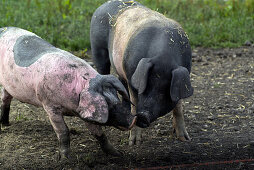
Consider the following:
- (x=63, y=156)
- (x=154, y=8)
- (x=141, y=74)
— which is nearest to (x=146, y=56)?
(x=141, y=74)

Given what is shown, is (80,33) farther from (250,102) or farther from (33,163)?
(33,163)

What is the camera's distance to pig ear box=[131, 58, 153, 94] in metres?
4.23

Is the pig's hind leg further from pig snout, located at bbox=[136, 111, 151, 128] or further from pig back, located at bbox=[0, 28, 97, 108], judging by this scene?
pig snout, located at bbox=[136, 111, 151, 128]

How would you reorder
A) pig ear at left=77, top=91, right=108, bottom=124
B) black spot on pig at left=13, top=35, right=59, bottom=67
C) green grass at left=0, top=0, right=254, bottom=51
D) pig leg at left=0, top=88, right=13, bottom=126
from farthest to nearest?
green grass at left=0, top=0, right=254, bottom=51, pig leg at left=0, top=88, right=13, bottom=126, black spot on pig at left=13, top=35, right=59, bottom=67, pig ear at left=77, top=91, right=108, bottom=124

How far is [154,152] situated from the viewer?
181 inches

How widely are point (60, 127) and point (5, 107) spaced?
1276 mm

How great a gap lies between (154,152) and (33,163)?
3.96 feet

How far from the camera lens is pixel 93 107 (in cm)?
395

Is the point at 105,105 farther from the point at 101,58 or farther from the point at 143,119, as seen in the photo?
the point at 101,58

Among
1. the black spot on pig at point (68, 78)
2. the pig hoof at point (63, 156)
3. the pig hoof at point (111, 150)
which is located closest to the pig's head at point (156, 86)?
the pig hoof at point (111, 150)

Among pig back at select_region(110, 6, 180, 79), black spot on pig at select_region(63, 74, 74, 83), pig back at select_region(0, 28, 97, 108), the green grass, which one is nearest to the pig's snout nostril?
pig back at select_region(0, 28, 97, 108)

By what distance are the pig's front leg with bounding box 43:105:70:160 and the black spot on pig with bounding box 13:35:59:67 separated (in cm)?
52

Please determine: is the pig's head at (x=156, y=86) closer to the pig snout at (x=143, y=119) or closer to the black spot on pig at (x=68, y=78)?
the pig snout at (x=143, y=119)

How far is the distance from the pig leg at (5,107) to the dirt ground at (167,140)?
11cm
